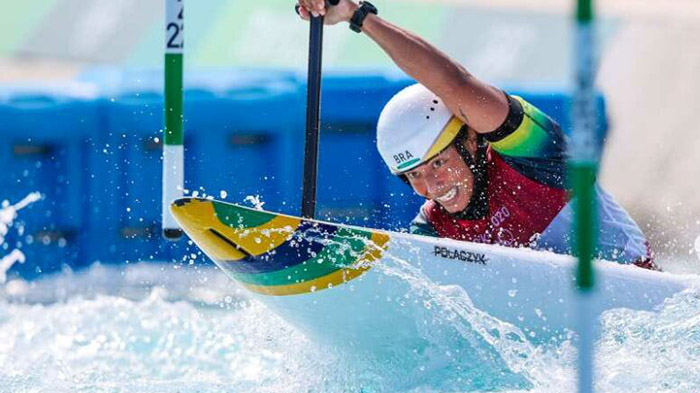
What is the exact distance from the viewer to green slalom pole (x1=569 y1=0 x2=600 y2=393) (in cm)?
214

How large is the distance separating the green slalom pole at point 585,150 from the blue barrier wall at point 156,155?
14.3 feet

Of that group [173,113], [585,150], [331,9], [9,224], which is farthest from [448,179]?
[9,224]

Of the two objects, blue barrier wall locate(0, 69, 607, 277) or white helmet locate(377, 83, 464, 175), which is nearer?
white helmet locate(377, 83, 464, 175)

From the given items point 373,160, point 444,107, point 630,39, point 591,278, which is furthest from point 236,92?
point 591,278

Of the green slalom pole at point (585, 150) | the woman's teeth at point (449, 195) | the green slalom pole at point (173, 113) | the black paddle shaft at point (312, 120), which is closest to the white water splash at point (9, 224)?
the green slalom pole at point (173, 113)

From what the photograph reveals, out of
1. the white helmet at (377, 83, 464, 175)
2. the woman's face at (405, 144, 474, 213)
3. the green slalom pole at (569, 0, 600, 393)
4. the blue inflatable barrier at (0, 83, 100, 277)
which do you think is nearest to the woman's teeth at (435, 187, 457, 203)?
the woman's face at (405, 144, 474, 213)

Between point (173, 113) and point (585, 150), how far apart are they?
2675 mm

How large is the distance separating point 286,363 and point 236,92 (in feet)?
9.22

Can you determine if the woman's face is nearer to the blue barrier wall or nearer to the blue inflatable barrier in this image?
the blue barrier wall

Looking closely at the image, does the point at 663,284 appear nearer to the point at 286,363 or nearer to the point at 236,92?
the point at 286,363

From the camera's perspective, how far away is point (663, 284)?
407 centimetres

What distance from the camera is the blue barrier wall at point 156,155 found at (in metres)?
6.54

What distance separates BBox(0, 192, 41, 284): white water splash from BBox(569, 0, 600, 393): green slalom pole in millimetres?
4548

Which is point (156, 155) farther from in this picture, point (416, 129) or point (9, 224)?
point (416, 129)
